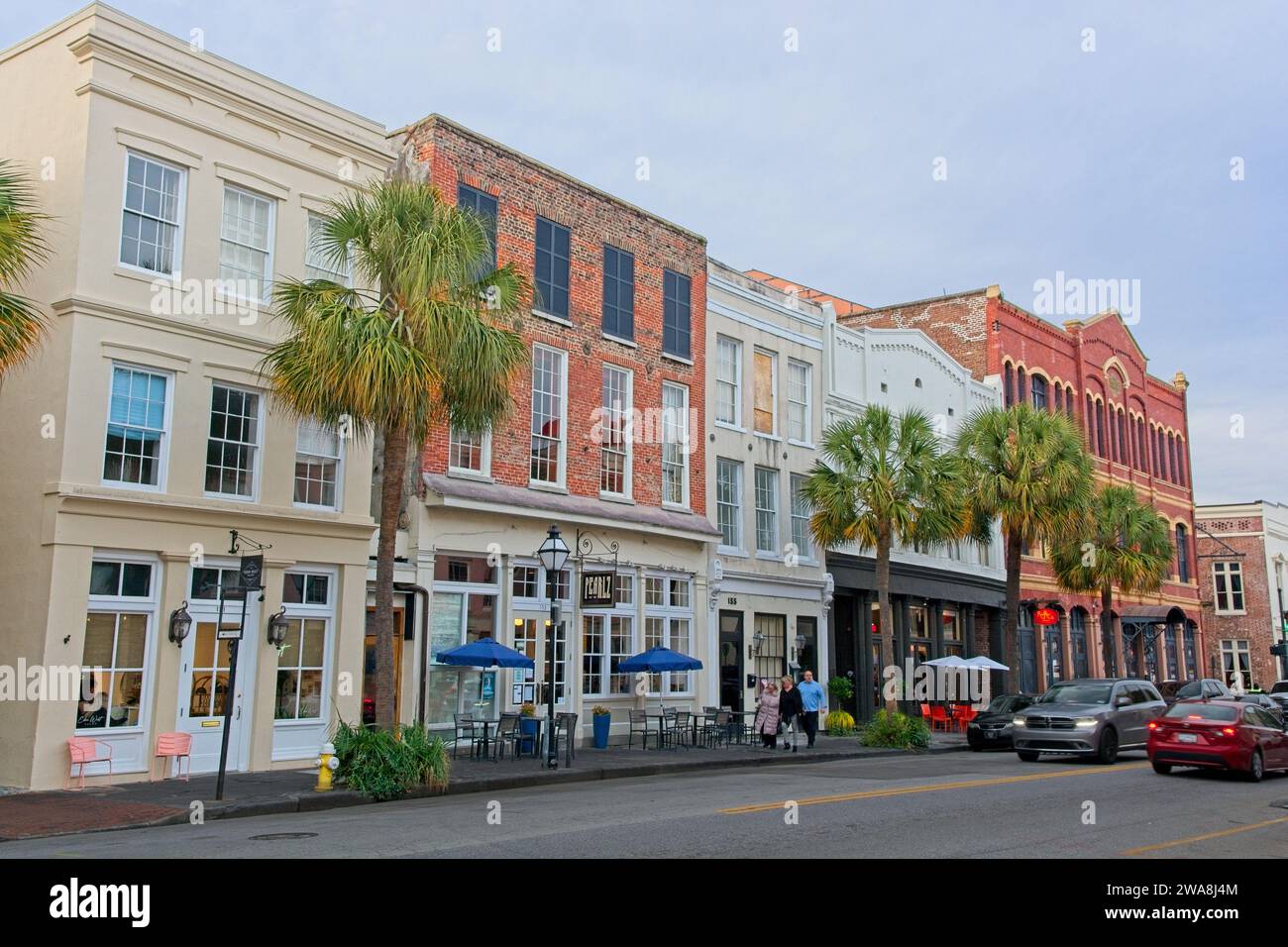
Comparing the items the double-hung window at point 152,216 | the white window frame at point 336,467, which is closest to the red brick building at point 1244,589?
the white window frame at point 336,467

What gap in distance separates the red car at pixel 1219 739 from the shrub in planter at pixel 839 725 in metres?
10.4

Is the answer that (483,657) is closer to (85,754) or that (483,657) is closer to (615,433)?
(85,754)

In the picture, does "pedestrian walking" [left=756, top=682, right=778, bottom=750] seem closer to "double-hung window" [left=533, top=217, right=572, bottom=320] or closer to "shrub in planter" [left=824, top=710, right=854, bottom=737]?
"shrub in planter" [left=824, top=710, right=854, bottom=737]

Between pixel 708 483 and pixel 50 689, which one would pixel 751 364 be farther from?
pixel 50 689

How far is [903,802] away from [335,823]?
6.85m

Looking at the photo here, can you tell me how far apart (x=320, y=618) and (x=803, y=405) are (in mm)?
16974

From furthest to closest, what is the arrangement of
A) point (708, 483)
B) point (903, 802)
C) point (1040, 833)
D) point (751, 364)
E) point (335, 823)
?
point (751, 364) < point (708, 483) < point (903, 802) < point (335, 823) < point (1040, 833)

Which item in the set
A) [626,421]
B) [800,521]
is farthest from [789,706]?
[800,521]

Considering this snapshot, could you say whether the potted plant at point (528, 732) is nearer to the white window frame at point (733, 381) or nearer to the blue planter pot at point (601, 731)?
the blue planter pot at point (601, 731)

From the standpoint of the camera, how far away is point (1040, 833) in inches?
466

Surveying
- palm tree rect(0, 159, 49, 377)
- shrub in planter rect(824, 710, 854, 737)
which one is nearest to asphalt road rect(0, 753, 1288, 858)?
palm tree rect(0, 159, 49, 377)

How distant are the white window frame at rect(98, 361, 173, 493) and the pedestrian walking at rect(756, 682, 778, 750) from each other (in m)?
13.4
